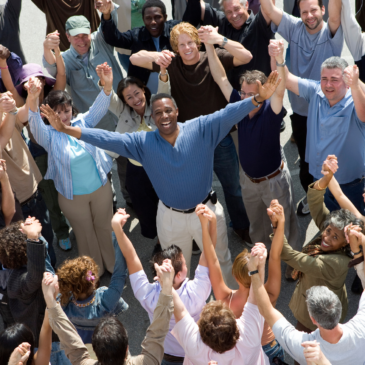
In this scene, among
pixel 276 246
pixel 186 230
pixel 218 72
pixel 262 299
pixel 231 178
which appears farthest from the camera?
pixel 231 178

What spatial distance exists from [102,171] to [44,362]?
204cm

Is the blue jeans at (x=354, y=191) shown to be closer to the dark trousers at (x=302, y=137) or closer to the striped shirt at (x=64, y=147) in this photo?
the dark trousers at (x=302, y=137)

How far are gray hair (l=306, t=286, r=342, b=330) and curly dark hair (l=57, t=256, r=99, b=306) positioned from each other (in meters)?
1.51

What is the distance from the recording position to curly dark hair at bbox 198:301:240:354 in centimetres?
285

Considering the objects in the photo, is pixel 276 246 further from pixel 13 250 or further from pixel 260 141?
pixel 13 250

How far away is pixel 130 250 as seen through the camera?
354cm

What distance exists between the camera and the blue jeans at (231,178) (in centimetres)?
525

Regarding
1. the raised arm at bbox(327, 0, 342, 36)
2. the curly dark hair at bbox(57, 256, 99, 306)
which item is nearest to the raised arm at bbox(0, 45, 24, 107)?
the curly dark hair at bbox(57, 256, 99, 306)

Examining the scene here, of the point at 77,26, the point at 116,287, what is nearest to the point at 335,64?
the point at 116,287

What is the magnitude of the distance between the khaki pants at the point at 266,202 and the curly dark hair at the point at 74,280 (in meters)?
1.93

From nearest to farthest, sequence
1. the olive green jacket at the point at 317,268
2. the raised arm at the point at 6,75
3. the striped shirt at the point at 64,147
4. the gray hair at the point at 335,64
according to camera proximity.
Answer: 1. the olive green jacket at the point at 317,268
2. the gray hair at the point at 335,64
3. the striped shirt at the point at 64,147
4. the raised arm at the point at 6,75

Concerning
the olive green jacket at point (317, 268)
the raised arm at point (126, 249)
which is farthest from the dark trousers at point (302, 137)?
the raised arm at point (126, 249)

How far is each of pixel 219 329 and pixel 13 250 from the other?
1.57 metres

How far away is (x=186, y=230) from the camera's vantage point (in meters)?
4.40
